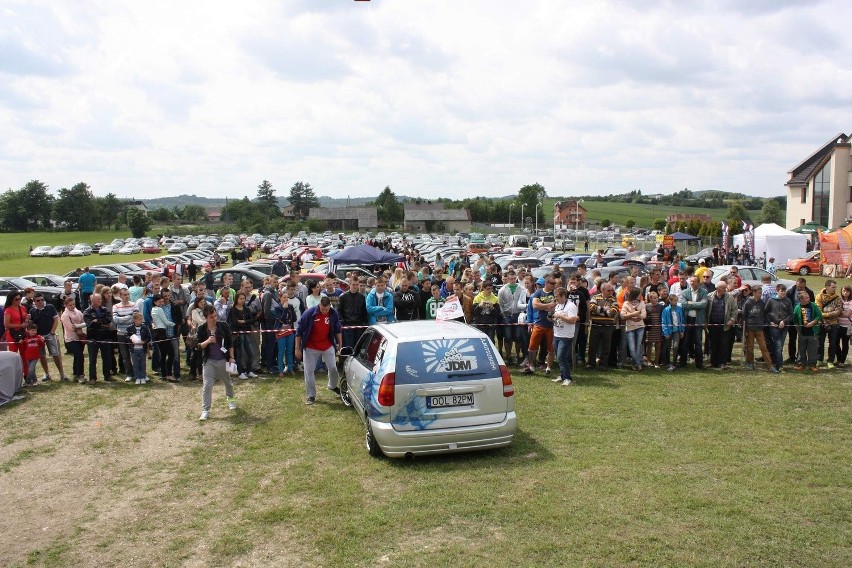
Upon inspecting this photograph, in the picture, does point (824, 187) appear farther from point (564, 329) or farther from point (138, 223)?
point (138, 223)

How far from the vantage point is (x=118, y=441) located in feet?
30.0

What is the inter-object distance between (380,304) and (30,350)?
22.4 ft

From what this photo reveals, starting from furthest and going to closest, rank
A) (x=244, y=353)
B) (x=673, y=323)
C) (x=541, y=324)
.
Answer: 1. (x=673, y=323)
2. (x=244, y=353)
3. (x=541, y=324)

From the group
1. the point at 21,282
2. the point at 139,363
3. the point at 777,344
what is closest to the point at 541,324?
the point at 777,344

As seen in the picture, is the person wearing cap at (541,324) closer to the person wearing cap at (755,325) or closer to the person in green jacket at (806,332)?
the person wearing cap at (755,325)

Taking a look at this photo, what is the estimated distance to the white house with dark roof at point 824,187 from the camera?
194 ft

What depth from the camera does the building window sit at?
61.4m

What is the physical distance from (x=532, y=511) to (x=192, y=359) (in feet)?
28.7

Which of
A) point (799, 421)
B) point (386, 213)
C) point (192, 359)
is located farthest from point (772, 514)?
point (386, 213)

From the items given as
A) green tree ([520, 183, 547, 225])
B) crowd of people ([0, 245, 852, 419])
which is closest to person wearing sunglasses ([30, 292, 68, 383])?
crowd of people ([0, 245, 852, 419])

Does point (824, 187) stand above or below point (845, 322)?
above

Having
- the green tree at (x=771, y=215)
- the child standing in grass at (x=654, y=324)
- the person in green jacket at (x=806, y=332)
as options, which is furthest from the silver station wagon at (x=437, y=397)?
the green tree at (x=771, y=215)

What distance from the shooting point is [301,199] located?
563 ft

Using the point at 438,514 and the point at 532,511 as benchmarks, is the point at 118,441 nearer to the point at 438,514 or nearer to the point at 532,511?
the point at 438,514
